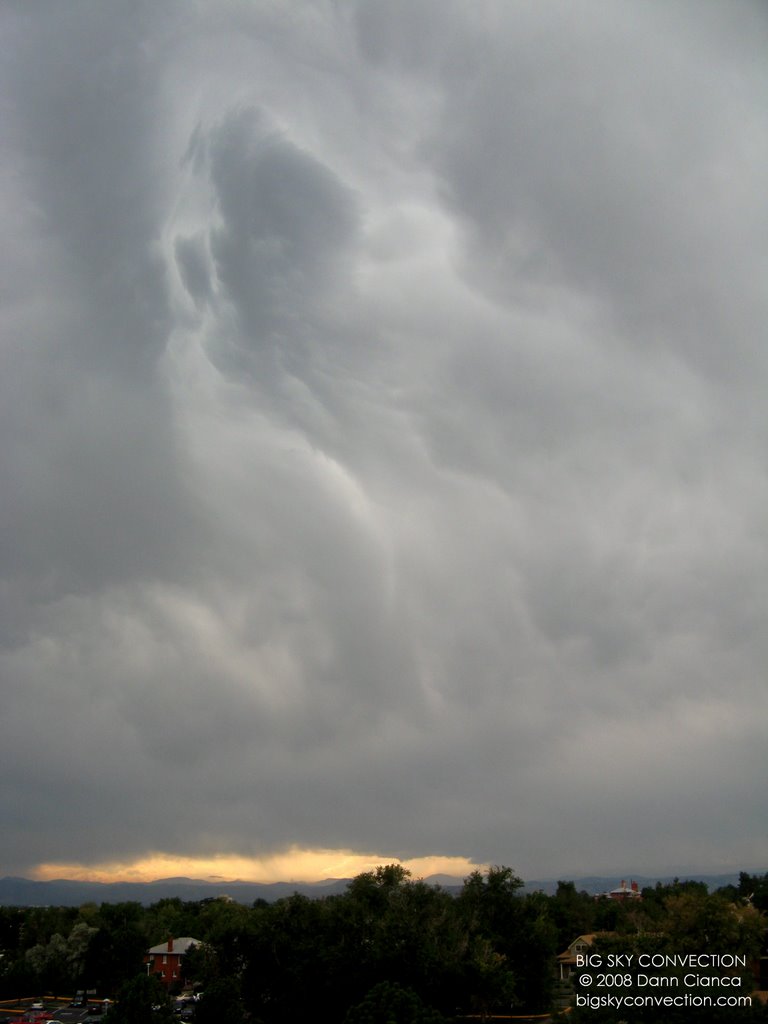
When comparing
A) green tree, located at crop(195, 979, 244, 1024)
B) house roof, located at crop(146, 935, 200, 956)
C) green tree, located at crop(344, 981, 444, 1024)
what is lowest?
green tree, located at crop(195, 979, 244, 1024)

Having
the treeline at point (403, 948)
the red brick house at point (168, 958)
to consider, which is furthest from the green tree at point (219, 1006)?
the red brick house at point (168, 958)

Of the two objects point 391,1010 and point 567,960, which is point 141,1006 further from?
point 567,960

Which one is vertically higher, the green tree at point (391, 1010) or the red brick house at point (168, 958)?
the green tree at point (391, 1010)

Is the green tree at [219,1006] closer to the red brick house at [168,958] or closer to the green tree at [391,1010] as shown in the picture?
the green tree at [391,1010]

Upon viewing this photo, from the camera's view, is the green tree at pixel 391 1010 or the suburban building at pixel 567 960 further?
the suburban building at pixel 567 960

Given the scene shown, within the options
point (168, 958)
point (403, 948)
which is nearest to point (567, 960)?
point (403, 948)

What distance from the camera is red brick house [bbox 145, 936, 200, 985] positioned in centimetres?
14088

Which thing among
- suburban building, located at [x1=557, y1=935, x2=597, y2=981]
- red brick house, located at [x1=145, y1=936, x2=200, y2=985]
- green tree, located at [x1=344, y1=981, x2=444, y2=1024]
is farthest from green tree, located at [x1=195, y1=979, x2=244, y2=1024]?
red brick house, located at [x1=145, y1=936, x2=200, y2=985]

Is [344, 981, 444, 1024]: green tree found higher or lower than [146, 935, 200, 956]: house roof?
higher

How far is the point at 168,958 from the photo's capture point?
143 m

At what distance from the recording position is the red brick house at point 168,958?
141 m

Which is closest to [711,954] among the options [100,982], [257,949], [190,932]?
[257,949]

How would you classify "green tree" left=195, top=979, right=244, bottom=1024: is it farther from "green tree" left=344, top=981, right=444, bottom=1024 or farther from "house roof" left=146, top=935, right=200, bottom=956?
"house roof" left=146, top=935, right=200, bottom=956

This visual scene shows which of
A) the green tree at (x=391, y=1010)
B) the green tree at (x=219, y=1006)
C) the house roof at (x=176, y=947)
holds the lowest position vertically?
the green tree at (x=219, y=1006)
